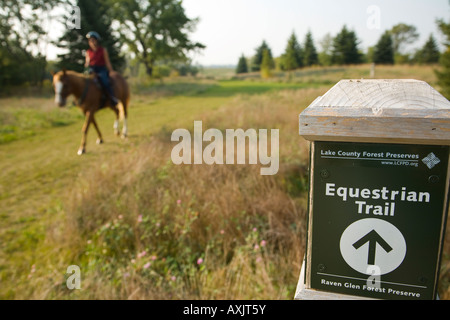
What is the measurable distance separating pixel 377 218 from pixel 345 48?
125 ft

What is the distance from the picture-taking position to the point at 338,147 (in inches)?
34.9

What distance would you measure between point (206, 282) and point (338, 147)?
2.10 m

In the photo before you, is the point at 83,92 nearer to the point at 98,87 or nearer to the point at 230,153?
the point at 98,87

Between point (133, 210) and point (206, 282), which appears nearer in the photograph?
point (206, 282)

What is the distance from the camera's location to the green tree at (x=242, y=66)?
191 ft

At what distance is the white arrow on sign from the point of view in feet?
→ 2.93

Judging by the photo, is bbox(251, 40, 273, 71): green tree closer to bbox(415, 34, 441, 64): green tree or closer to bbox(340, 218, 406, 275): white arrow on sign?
bbox(415, 34, 441, 64): green tree

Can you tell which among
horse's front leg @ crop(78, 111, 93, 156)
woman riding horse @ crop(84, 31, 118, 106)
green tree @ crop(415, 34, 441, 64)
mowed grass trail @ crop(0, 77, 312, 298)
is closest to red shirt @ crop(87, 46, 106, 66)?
woman riding horse @ crop(84, 31, 118, 106)

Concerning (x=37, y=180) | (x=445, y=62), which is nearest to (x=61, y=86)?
(x=37, y=180)

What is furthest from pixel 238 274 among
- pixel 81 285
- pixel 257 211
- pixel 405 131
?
pixel 405 131

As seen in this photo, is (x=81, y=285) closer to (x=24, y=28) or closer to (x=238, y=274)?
(x=238, y=274)

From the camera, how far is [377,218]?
894mm
